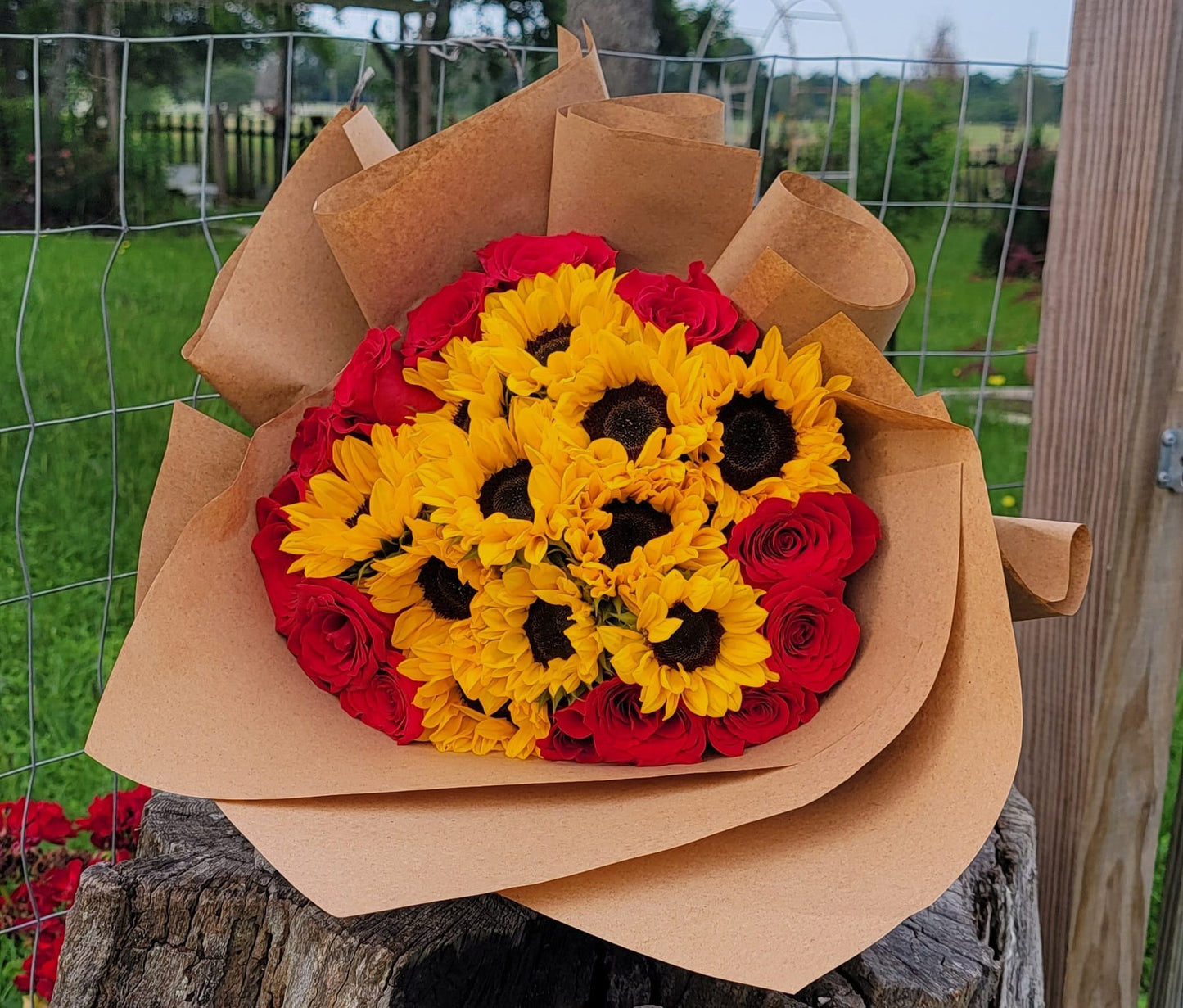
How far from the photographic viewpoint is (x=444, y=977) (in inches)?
37.3

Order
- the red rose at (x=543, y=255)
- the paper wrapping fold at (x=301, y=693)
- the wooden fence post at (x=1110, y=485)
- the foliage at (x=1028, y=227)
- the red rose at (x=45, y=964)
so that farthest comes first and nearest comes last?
the foliage at (x=1028, y=227)
the red rose at (x=45, y=964)
the wooden fence post at (x=1110, y=485)
the red rose at (x=543, y=255)
the paper wrapping fold at (x=301, y=693)

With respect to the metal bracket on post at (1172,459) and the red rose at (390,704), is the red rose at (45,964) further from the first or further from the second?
the metal bracket on post at (1172,459)

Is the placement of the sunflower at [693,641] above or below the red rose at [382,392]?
below

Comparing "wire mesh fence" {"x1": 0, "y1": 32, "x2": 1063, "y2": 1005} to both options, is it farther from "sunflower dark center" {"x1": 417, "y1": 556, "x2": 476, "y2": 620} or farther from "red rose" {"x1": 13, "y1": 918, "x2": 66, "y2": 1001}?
"sunflower dark center" {"x1": 417, "y1": 556, "x2": 476, "y2": 620}

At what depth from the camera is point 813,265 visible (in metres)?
0.95

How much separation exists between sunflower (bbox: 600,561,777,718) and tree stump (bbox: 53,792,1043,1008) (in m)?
0.30

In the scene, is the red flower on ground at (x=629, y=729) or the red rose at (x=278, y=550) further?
the red rose at (x=278, y=550)

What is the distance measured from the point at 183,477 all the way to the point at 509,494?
0.32m

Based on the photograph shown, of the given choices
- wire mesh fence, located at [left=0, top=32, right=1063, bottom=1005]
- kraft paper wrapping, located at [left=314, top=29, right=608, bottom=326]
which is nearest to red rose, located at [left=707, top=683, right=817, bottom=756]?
kraft paper wrapping, located at [left=314, top=29, right=608, bottom=326]

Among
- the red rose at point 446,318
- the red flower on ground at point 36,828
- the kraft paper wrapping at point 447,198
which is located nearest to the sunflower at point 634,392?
the red rose at point 446,318

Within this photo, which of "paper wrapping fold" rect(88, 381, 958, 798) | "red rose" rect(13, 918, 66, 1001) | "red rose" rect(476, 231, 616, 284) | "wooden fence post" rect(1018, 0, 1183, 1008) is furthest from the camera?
"red rose" rect(13, 918, 66, 1001)

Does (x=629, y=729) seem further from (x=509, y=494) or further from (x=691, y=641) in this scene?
(x=509, y=494)

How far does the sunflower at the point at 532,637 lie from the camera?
0.83 meters

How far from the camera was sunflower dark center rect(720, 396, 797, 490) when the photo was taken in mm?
884
